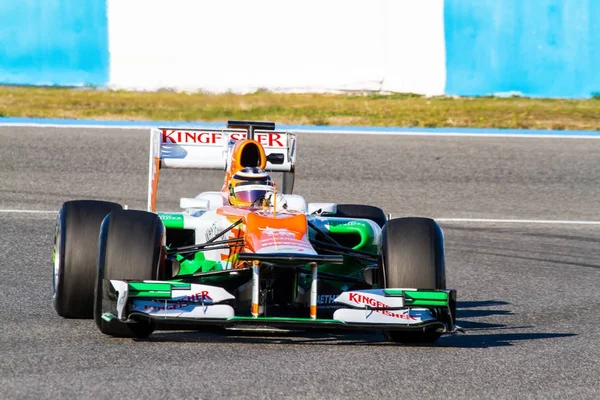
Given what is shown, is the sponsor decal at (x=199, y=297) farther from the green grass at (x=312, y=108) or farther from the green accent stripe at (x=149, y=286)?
the green grass at (x=312, y=108)

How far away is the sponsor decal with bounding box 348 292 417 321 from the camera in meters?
6.35

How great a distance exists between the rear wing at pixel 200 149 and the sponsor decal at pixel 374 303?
8.82 feet

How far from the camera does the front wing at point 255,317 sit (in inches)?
241

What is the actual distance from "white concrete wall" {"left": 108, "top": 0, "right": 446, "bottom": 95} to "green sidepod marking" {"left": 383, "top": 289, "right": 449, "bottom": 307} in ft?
35.6

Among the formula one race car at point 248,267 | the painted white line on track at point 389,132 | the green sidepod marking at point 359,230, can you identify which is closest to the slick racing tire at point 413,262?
the formula one race car at point 248,267

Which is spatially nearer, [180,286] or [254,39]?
[180,286]

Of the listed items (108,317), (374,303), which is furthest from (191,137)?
(374,303)

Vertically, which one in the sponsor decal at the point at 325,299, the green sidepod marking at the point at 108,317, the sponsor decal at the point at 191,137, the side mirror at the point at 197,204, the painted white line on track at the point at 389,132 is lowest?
the green sidepod marking at the point at 108,317

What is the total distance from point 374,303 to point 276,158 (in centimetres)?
292

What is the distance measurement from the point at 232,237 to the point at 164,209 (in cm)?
534

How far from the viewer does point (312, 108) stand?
57.3 ft

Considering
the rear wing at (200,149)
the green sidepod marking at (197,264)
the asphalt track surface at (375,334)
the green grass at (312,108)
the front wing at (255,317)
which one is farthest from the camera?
the green grass at (312,108)

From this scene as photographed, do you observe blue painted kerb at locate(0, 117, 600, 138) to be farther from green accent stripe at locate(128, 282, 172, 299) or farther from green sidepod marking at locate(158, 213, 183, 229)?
green accent stripe at locate(128, 282, 172, 299)

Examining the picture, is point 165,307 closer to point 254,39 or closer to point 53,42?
point 254,39
